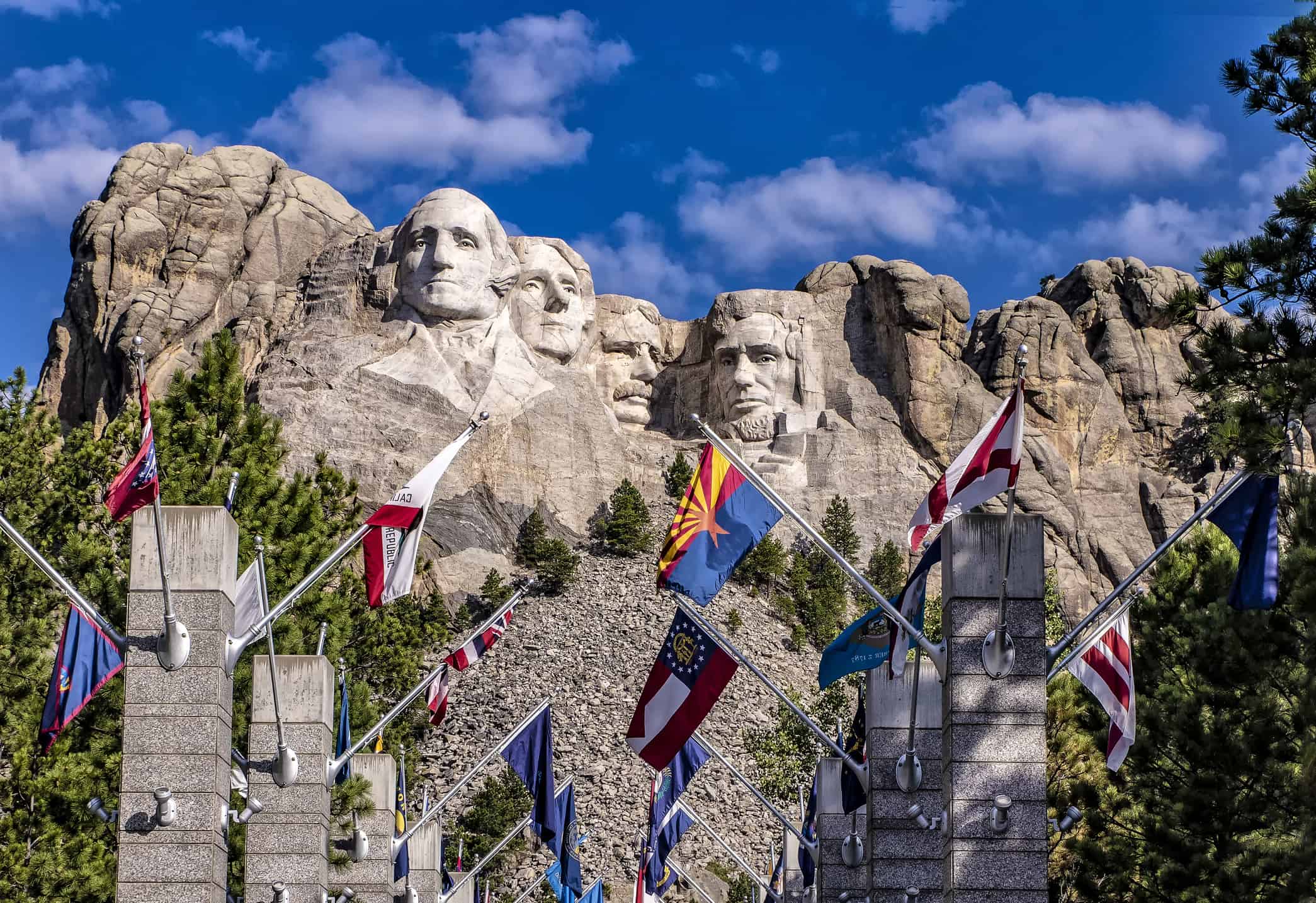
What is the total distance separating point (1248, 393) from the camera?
21.0 meters

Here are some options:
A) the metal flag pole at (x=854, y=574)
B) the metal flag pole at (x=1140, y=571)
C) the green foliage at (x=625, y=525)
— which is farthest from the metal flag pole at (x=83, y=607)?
the green foliage at (x=625, y=525)

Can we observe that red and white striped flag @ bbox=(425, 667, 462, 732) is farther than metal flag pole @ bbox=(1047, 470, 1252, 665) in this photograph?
Yes

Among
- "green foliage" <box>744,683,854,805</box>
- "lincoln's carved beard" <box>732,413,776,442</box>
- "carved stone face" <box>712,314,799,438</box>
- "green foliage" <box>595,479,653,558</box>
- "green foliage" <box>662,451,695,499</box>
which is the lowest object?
"green foliage" <box>744,683,854,805</box>

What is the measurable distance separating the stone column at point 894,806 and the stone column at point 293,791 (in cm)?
751

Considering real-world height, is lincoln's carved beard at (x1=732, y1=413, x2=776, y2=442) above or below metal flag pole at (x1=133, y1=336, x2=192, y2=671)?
above

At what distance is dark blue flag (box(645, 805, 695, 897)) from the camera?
40.1m

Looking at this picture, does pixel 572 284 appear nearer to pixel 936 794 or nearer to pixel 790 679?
pixel 790 679

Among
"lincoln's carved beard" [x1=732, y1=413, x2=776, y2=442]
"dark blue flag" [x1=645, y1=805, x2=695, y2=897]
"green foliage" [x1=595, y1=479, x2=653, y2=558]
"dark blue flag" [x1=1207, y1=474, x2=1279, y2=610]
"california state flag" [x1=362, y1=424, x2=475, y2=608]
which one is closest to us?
"dark blue flag" [x1=1207, y1=474, x2=1279, y2=610]

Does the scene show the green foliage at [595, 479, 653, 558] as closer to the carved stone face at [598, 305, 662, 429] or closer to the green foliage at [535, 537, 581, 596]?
the green foliage at [535, 537, 581, 596]

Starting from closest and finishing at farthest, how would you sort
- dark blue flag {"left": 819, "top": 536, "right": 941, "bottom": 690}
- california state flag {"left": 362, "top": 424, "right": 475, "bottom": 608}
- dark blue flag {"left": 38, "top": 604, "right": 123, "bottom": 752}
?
1. dark blue flag {"left": 38, "top": 604, "right": 123, "bottom": 752}
2. california state flag {"left": 362, "top": 424, "right": 475, "bottom": 608}
3. dark blue flag {"left": 819, "top": 536, "right": 941, "bottom": 690}

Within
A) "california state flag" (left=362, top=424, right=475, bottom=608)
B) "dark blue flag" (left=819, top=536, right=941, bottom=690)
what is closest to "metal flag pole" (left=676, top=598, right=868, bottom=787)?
"dark blue flag" (left=819, top=536, right=941, bottom=690)

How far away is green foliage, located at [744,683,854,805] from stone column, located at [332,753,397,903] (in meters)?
26.8

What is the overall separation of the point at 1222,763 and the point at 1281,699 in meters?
1.32

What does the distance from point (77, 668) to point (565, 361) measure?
5843 cm
